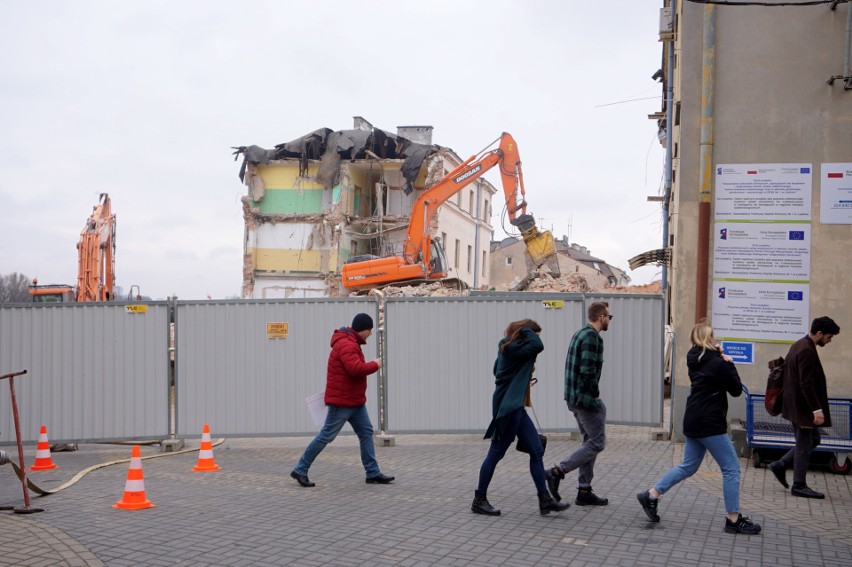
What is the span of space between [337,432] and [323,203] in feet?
118

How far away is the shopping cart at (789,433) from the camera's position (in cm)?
983

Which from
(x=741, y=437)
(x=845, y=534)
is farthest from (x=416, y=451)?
(x=845, y=534)

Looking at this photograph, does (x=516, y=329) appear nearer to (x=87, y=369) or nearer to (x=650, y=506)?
(x=650, y=506)

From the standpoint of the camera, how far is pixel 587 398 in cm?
770

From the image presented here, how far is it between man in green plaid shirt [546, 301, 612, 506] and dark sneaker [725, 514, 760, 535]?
3.99 ft

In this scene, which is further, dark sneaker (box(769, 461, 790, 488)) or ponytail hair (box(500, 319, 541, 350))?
dark sneaker (box(769, 461, 790, 488))

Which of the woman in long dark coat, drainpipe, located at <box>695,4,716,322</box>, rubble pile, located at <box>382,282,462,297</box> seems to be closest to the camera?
the woman in long dark coat

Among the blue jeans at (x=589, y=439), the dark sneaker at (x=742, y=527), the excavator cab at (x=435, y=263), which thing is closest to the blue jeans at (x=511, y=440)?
the blue jeans at (x=589, y=439)

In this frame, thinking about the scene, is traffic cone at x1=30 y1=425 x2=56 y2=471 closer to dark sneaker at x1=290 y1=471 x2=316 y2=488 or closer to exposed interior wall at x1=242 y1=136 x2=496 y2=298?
dark sneaker at x1=290 y1=471 x2=316 y2=488

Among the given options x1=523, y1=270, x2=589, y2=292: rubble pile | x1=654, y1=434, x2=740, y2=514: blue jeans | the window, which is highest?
the window

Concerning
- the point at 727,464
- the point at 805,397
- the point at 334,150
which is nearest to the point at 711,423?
the point at 727,464

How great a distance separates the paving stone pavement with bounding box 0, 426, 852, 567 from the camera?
245 inches

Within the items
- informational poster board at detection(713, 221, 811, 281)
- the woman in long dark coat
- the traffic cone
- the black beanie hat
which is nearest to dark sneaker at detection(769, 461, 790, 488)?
the woman in long dark coat

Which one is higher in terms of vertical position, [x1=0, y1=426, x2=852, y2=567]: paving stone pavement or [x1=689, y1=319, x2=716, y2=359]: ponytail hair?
[x1=689, y1=319, x2=716, y2=359]: ponytail hair
